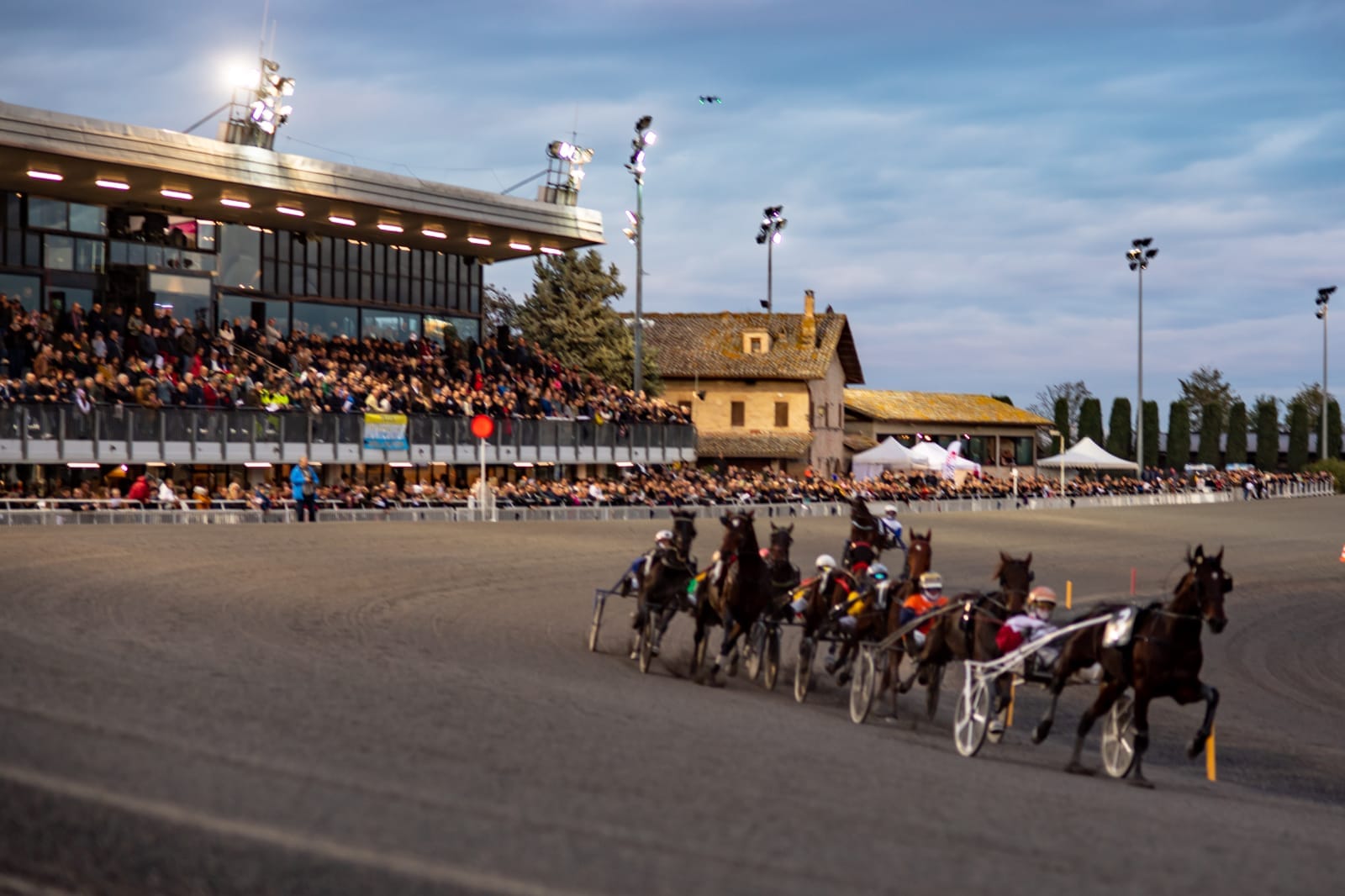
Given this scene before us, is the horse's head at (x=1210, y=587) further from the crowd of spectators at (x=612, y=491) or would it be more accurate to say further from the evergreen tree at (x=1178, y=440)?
the evergreen tree at (x=1178, y=440)

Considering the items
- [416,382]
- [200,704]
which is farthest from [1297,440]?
[200,704]

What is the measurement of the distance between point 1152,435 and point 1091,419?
4231 mm

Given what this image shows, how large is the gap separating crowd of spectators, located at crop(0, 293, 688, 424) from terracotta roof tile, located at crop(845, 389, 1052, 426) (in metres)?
27.8

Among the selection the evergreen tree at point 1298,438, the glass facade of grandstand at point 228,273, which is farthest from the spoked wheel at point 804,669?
the evergreen tree at point 1298,438

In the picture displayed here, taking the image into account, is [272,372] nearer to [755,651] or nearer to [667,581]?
[667,581]

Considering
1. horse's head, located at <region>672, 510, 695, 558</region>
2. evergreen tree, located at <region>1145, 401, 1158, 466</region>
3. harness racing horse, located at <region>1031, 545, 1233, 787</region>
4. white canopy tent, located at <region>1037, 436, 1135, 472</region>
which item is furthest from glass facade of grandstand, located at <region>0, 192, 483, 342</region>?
evergreen tree, located at <region>1145, 401, 1158, 466</region>

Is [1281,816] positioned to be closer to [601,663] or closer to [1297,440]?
[601,663]

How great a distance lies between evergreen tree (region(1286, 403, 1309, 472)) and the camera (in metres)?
98.1

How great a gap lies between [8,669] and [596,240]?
139ft

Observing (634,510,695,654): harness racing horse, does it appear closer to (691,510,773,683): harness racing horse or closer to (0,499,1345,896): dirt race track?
(0,499,1345,896): dirt race track

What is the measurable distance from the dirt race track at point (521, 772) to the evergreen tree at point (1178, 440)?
3423 inches

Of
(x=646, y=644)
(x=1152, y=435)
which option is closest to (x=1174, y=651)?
(x=646, y=644)

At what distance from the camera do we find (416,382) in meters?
41.7

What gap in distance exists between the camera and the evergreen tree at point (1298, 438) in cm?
9812
